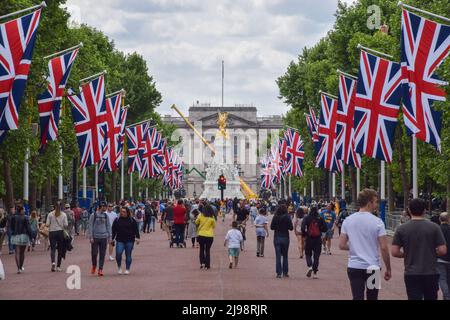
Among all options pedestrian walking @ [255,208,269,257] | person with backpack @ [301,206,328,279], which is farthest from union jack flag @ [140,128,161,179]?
person with backpack @ [301,206,328,279]

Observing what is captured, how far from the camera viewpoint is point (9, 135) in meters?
40.7

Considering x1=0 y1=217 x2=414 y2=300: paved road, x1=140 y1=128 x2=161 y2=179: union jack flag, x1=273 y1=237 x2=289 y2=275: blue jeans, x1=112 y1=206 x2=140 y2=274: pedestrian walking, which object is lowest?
x1=0 y1=217 x2=414 y2=300: paved road

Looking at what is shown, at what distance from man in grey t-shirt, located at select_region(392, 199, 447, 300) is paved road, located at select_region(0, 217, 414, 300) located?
6231 millimetres

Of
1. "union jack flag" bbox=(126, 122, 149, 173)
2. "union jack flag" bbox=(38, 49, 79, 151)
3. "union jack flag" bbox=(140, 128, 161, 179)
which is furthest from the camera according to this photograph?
"union jack flag" bbox=(140, 128, 161, 179)

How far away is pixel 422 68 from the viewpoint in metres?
27.4

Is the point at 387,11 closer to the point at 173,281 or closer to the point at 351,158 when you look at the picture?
the point at 351,158

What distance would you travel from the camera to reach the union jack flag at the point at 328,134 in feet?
157

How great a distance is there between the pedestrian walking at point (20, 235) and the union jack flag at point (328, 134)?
71.1 ft

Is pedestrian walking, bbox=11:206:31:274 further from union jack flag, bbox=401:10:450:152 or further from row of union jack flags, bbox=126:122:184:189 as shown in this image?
row of union jack flags, bbox=126:122:184:189

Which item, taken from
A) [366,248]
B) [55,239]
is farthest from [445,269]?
[55,239]

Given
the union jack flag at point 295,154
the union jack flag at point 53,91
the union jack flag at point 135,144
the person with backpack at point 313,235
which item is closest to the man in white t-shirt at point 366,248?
the person with backpack at point 313,235

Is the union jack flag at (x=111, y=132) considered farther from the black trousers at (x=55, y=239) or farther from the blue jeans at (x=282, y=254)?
the blue jeans at (x=282, y=254)

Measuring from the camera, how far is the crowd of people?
13828mm
